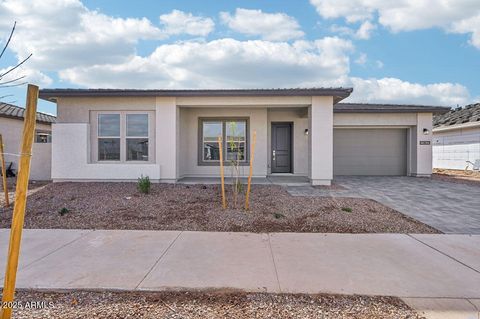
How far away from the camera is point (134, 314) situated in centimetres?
275

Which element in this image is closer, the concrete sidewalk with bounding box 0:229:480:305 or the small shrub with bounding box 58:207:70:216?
the concrete sidewalk with bounding box 0:229:480:305

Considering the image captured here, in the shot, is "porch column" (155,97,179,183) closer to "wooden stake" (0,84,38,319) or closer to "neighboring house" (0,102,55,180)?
"neighboring house" (0,102,55,180)

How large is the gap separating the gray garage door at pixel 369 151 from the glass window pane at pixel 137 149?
938 centimetres

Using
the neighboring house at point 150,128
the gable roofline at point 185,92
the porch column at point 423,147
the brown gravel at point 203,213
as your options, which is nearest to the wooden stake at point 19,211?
the brown gravel at point 203,213

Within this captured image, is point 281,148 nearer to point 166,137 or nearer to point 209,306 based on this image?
point 166,137

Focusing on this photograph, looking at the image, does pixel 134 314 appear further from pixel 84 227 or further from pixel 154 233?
pixel 84 227

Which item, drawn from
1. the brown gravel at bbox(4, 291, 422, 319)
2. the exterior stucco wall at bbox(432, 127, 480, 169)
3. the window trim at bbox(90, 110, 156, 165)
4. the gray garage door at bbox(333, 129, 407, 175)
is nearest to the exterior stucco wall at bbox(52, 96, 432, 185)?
the window trim at bbox(90, 110, 156, 165)

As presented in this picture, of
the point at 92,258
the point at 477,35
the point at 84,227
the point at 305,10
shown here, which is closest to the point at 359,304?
the point at 92,258

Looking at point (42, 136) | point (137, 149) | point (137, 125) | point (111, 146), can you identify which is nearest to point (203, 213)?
point (137, 149)

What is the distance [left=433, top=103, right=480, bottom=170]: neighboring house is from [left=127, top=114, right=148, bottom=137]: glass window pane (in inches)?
691

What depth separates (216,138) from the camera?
41.9ft

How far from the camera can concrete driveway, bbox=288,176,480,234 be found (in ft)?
19.8

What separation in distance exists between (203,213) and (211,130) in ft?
22.2

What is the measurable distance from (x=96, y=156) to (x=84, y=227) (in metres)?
5.88
